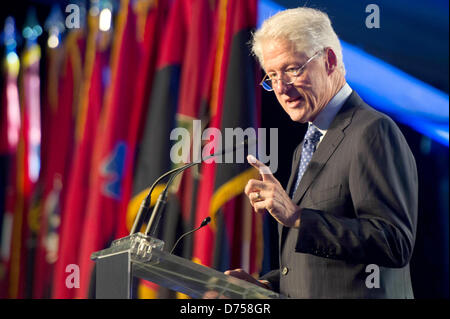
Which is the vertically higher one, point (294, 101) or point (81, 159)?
point (81, 159)

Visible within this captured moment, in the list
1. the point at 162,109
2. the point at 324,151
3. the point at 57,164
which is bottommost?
the point at 324,151

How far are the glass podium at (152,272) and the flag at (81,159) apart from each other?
2333 millimetres

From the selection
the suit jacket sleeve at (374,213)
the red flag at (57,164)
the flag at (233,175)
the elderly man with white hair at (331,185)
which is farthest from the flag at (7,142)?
the suit jacket sleeve at (374,213)

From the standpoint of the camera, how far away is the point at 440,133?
2.73 meters

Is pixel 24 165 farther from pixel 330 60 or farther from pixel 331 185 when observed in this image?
pixel 331 185

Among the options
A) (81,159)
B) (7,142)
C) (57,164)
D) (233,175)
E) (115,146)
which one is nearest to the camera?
(233,175)

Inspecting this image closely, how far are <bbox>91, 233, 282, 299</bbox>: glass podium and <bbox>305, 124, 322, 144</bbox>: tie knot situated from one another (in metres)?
0.59

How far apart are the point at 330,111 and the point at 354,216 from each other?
14.7 inches

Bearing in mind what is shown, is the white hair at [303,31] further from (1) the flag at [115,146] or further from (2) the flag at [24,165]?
(2) the flag at [24,165]

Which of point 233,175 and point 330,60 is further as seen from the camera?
point 233,175

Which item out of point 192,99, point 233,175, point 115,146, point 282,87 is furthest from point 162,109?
point 282,87

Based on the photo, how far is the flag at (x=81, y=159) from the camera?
3689 mm

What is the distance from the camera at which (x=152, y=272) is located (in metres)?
1.40
